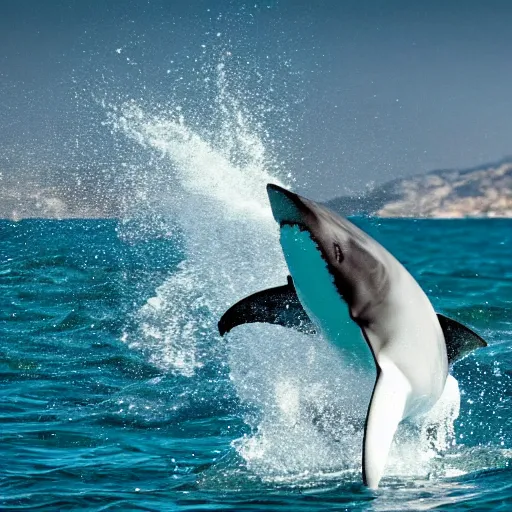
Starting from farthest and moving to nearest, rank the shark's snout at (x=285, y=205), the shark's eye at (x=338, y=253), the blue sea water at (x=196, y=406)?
the blue sea water at (x=196, y=406)
the shark's eye at (x=338, y=253)
the shark's snout at (x=285, y=205)

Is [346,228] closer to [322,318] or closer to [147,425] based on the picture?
[322,318]

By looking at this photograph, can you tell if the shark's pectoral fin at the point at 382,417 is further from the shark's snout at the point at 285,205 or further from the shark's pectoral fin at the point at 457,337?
the shark's snout at the point at 285,205

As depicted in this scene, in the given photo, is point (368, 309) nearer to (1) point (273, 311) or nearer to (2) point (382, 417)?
(2) point (382, 417)

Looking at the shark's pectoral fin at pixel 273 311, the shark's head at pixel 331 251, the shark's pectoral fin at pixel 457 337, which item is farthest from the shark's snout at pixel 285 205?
the shark's pectoral fin at pixel 457 337

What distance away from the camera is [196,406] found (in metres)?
11.4

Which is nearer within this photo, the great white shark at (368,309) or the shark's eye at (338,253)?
the great white shark at (368,309)

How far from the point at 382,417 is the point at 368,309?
983 mm

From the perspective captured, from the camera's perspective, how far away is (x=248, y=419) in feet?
35.1

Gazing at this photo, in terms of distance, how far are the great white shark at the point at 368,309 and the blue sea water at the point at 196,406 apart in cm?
65

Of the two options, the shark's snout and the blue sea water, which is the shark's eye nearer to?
the shark's snout

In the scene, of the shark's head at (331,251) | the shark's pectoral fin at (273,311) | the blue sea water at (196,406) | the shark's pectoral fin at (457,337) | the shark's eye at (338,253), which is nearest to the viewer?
the shark's head at (331,251)

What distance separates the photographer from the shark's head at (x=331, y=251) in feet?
23.6

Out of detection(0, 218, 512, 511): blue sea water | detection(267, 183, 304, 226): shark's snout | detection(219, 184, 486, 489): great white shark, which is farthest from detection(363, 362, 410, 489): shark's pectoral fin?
detection(267, 183, 304, 226): shark's snout

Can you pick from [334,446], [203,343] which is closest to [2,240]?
[203,343]
